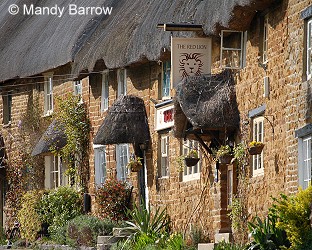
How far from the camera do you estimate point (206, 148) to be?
26.7 meters

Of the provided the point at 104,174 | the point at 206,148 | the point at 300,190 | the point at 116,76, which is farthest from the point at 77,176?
the point at 300,190

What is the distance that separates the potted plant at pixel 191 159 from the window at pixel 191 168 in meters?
0.22

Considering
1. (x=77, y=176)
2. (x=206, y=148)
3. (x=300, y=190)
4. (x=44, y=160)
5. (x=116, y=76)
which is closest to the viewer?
(x=300, y=190)

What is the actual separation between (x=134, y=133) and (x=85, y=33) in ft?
16.8

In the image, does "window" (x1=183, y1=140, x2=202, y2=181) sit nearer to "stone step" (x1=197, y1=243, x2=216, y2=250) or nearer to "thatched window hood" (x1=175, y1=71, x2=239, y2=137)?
"thatched window hood" (x1=175, y1=71, x2=239, y2=137)

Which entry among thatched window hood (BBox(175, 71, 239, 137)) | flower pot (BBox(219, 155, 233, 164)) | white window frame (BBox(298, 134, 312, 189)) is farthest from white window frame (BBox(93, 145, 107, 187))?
white window frame (BBox(298, 134, 312, 189))

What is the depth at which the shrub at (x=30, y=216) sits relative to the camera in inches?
1416

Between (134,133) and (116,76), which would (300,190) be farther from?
(116,76)

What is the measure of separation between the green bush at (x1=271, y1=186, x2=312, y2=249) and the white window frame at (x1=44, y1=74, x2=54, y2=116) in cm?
1885

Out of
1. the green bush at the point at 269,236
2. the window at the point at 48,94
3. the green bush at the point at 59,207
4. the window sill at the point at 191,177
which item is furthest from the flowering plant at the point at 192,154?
the window at the point at 48,94

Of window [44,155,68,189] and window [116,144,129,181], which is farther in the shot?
window [44,155,68,189]

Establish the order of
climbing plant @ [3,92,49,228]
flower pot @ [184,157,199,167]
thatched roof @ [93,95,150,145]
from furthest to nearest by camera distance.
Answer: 1. climbing plant @ [3,92,49,228]
2. thatched roof @ [93,95,150,145]
3. flower pot @ [184,157,199,167]

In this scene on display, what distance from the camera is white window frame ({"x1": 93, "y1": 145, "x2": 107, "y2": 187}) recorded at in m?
34.4

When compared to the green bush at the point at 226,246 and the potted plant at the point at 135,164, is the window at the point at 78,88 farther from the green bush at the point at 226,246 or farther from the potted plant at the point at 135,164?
the green bush at the point at 226,246
